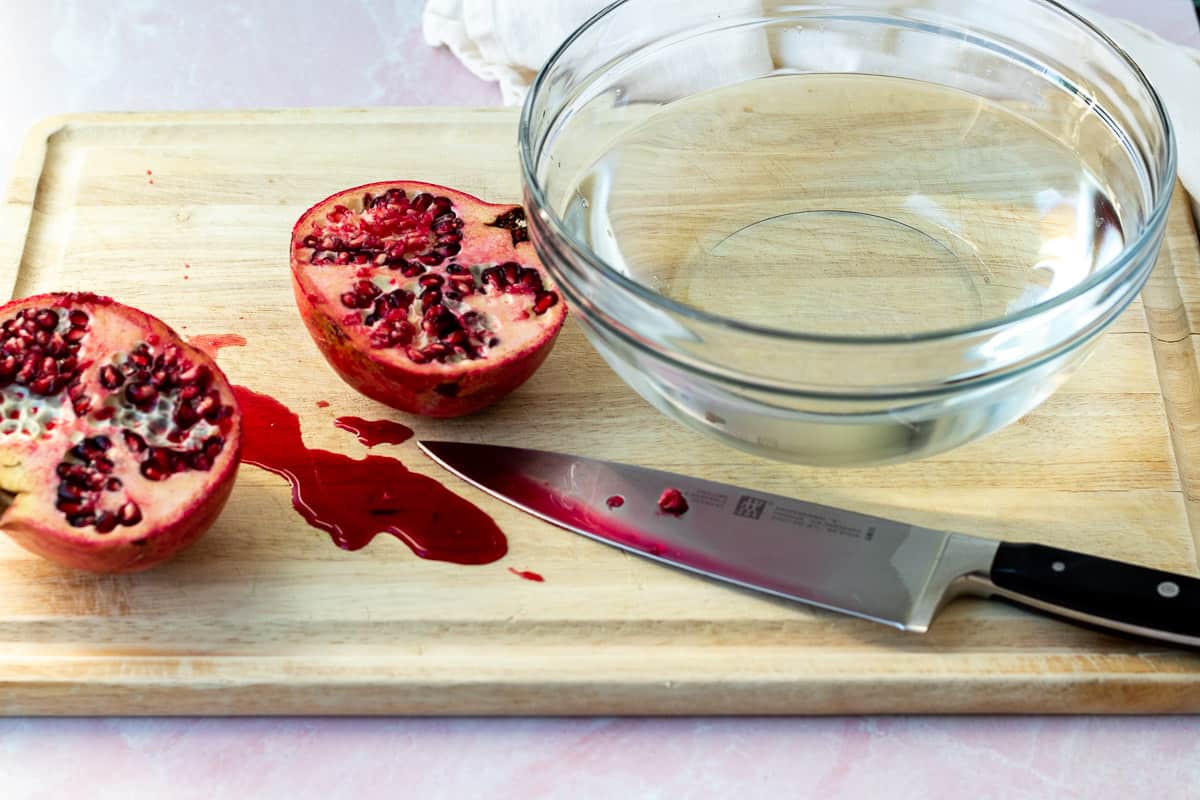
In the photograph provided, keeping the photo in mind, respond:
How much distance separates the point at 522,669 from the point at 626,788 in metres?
0.19

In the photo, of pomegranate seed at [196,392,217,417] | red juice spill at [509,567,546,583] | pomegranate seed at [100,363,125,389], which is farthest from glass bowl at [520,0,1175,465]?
pomegranate seed at [100,363,125,389]

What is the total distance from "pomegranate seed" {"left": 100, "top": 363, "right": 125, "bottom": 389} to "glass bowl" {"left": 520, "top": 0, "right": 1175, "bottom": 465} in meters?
0.58

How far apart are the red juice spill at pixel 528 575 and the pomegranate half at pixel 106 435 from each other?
1.27ft

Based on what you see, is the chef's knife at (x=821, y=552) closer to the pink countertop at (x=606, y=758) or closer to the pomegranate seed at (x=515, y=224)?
the pink countertop at (x=606, y=758)

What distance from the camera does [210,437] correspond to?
5.73 feet

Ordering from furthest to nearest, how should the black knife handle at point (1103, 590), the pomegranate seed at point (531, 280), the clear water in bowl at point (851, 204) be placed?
the clear water in bowl at point (851, 204) → the pomegranate seed at point (531, 280) → the black knife handle at point (1103, 590)

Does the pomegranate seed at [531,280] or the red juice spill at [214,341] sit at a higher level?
the pomegranate seed at [531,280]

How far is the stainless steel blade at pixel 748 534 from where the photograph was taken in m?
1.68

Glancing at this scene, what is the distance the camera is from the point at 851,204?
2.21 metres

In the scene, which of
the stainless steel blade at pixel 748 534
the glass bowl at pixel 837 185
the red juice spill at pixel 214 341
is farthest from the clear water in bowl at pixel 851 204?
the red juice spill at pixel 214 341

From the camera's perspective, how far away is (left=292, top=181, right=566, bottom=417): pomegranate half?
1.85 metres

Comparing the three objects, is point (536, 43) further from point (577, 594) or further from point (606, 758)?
point (606, 758)

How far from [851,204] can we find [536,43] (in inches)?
29.8

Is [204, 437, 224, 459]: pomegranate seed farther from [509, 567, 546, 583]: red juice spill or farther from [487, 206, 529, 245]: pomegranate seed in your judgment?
[487, 206, 529, 245]: pomegranate seed
